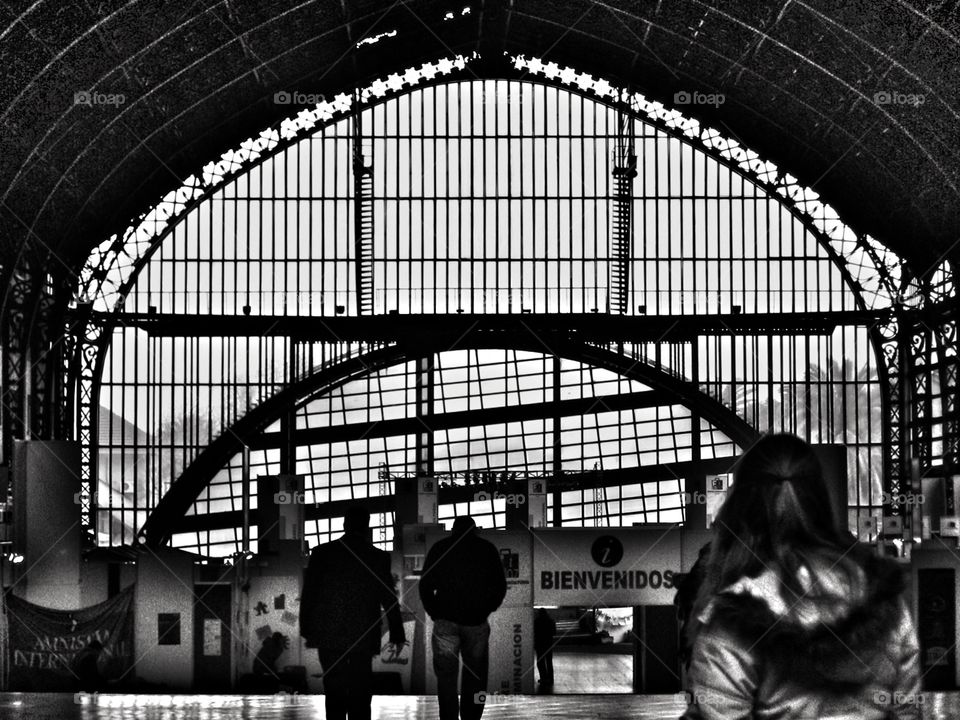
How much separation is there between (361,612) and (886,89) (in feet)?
90.4

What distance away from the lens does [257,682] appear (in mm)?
29250

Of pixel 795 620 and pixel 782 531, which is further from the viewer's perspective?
pixel 782 531

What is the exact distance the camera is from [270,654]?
97.1 ft

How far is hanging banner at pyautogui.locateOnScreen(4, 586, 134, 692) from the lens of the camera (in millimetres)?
28047

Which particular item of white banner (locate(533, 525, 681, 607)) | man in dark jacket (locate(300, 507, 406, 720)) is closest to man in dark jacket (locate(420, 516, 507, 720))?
man in dark jacket (locate(300, 507, 406, 720))

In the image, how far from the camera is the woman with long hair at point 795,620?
4059 mm

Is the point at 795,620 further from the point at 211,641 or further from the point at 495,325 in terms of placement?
the point at 495,325

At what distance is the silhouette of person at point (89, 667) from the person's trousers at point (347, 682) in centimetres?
1516

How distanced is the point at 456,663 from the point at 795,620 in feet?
37.4

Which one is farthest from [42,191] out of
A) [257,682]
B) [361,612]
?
[361,612]

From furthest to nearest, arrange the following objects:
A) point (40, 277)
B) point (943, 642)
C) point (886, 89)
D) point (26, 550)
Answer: point (40, 277)
point (886, 89)
point (26, 550)
point (943, 642)

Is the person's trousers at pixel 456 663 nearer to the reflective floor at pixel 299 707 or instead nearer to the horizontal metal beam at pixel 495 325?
the reflective floor at pixel 299 707

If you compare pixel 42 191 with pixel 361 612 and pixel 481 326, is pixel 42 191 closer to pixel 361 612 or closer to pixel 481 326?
pixel 481 326

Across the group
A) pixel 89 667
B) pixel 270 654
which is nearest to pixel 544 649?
pixel 270 654
